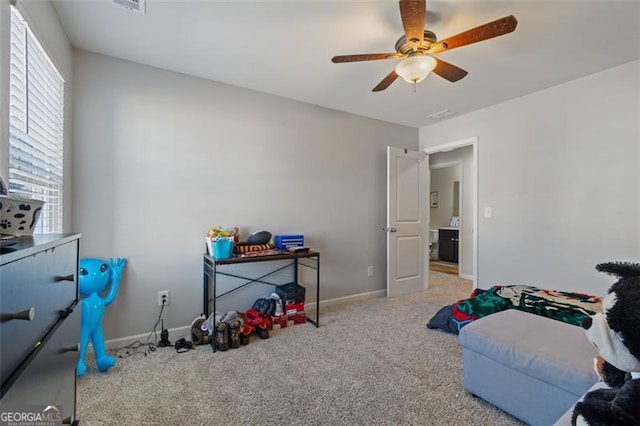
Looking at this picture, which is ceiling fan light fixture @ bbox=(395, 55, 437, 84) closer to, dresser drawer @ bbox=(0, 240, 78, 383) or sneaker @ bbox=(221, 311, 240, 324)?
dresser drawer @ bbox=(0, 240, 78, 383)

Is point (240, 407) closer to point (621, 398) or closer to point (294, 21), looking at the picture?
point (621, 398)

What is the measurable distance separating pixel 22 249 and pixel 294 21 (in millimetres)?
1950

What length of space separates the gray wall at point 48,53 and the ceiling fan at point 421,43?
161 cm

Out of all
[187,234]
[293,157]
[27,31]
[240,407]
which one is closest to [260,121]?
[293,157]

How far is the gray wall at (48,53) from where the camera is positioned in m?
1.25

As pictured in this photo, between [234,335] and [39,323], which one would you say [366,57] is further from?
[234,335]

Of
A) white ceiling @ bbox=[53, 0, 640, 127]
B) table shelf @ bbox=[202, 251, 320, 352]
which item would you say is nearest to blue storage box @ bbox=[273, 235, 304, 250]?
table shelf @ bbox=[202, 251, 320, 352]

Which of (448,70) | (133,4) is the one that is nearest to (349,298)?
(448,70)

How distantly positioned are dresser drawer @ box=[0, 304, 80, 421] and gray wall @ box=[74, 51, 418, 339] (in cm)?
150

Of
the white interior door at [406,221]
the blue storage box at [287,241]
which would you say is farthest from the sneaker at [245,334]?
the white interior door at [406,221]

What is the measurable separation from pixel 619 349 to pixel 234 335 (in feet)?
7.64

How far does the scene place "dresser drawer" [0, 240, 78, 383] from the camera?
1.93 ft

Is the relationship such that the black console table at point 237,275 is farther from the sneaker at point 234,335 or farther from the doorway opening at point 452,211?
the doorway opening at point 452,211

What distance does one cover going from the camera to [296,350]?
95.8 inches
